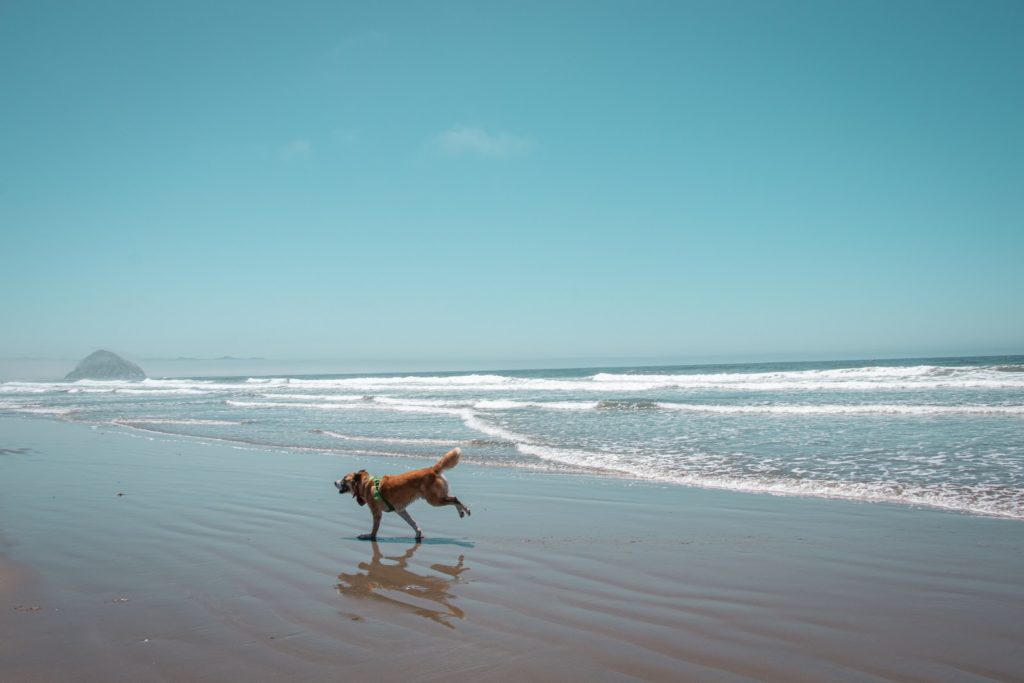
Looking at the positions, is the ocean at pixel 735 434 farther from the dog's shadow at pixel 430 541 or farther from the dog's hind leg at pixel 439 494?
the dog's shadow at pixel 430 541

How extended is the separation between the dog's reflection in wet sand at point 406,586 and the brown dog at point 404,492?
940 mm

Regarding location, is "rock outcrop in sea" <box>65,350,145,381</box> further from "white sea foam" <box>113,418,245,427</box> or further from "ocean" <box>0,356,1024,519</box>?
"white sea foam" <box>113,418,245,427</box>

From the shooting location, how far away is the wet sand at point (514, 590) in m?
3.90

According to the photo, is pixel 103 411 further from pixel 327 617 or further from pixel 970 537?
pixel 970 537

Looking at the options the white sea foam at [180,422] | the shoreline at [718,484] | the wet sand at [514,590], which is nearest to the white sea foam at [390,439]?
the shoreline at [718,484]

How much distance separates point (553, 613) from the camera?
470cm

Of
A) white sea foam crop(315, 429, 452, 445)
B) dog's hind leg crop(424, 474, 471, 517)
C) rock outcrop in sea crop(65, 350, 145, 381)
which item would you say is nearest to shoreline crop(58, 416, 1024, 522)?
white sea foam crop(315, 429, 452, 445)

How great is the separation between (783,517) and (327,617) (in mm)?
5496

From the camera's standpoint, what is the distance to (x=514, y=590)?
5258 millimetres

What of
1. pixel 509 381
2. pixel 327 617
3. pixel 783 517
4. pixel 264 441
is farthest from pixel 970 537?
pixel 509 381

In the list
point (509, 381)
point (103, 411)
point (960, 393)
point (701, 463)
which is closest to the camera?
point (701, 463)

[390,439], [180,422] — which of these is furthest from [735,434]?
[180,422]

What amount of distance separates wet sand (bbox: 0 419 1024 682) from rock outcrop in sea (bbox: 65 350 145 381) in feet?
363

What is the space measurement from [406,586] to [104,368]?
119840 mm
